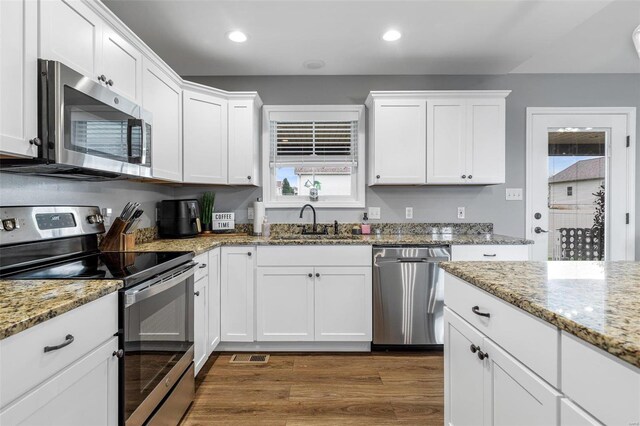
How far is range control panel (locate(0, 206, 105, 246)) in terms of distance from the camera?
1.35 m

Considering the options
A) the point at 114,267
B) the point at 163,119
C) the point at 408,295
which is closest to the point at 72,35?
the point at 163,119

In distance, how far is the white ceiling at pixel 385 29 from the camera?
208 cm

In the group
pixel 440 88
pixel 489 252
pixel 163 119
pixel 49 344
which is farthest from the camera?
pixel 440 88

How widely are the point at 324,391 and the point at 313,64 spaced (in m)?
2.65

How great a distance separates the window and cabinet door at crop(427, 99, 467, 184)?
662 millimetres

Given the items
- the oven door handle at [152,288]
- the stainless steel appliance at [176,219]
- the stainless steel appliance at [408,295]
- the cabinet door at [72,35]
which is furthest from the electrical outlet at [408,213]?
the cabinet door at [72,35]

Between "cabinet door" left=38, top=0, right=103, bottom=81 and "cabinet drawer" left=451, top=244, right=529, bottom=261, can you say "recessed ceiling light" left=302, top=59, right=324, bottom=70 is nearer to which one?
"cabinet door" left=38, top=0, right=103, bottom=81

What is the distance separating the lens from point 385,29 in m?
2.33

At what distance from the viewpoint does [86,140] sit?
4.70ft

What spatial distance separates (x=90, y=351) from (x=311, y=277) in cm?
164

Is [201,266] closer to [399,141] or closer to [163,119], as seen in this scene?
[163,119]

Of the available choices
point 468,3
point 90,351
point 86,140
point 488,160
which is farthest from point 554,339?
point 488,160

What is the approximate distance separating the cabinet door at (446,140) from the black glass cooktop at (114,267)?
215 cm

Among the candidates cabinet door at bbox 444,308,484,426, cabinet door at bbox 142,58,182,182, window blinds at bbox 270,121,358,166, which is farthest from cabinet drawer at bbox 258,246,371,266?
cabinet door at bbox 444,308,484,426
